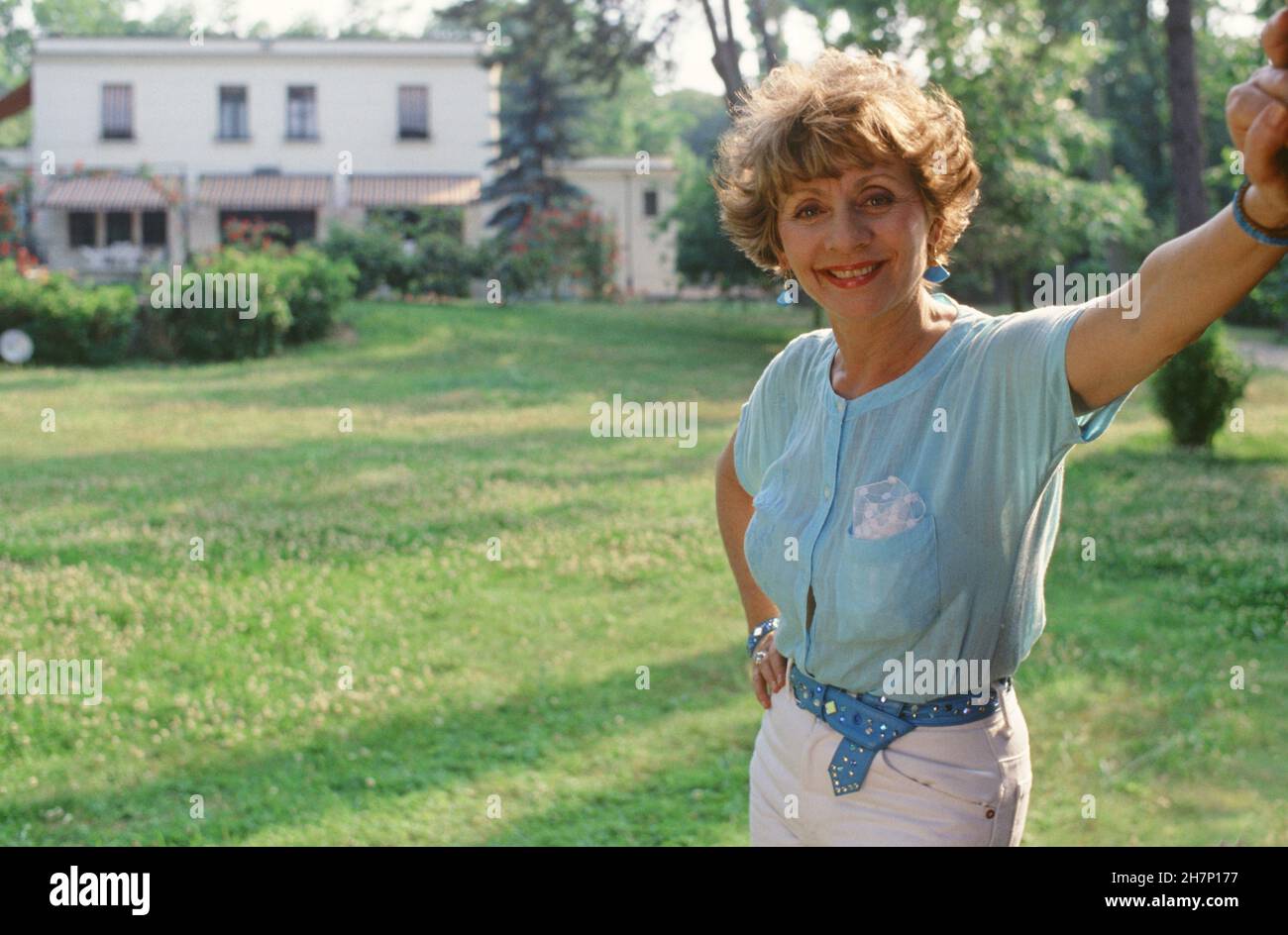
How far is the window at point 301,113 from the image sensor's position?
4072 centimetres

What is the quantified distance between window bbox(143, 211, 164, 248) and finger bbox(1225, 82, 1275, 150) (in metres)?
42.6

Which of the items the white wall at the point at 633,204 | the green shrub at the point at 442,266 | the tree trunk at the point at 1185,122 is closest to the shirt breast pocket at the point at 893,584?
the tree trunk at the point at 1185,122

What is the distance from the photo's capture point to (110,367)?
2233cm

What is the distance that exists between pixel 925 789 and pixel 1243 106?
52.3 inches

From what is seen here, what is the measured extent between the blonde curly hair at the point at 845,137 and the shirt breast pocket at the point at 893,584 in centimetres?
68

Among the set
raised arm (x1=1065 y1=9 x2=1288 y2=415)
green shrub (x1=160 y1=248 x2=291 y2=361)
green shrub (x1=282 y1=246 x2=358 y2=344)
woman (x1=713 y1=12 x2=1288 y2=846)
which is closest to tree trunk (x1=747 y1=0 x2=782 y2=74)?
Result: green shrub (x1=282 y1=246 x2=358 y2=344)

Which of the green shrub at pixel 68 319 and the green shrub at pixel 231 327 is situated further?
the green shrub at pixel 231 327

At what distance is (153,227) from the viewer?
41219 millimetres

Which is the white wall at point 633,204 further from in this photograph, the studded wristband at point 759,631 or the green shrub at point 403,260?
the studded wristband at point 759,631

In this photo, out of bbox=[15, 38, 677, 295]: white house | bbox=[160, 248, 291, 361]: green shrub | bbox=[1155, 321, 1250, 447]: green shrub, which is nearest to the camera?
bbox=[1155, 321, 1250, 447]: green shrub

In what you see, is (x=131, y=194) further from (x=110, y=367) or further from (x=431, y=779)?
(x=431, y=779)

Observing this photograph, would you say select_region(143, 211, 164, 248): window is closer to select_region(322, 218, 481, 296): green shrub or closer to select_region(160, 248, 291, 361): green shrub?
select_region(322, 218, 481, 296): green shrub

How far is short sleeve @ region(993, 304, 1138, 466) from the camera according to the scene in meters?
2.32

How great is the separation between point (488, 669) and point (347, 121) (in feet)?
118
